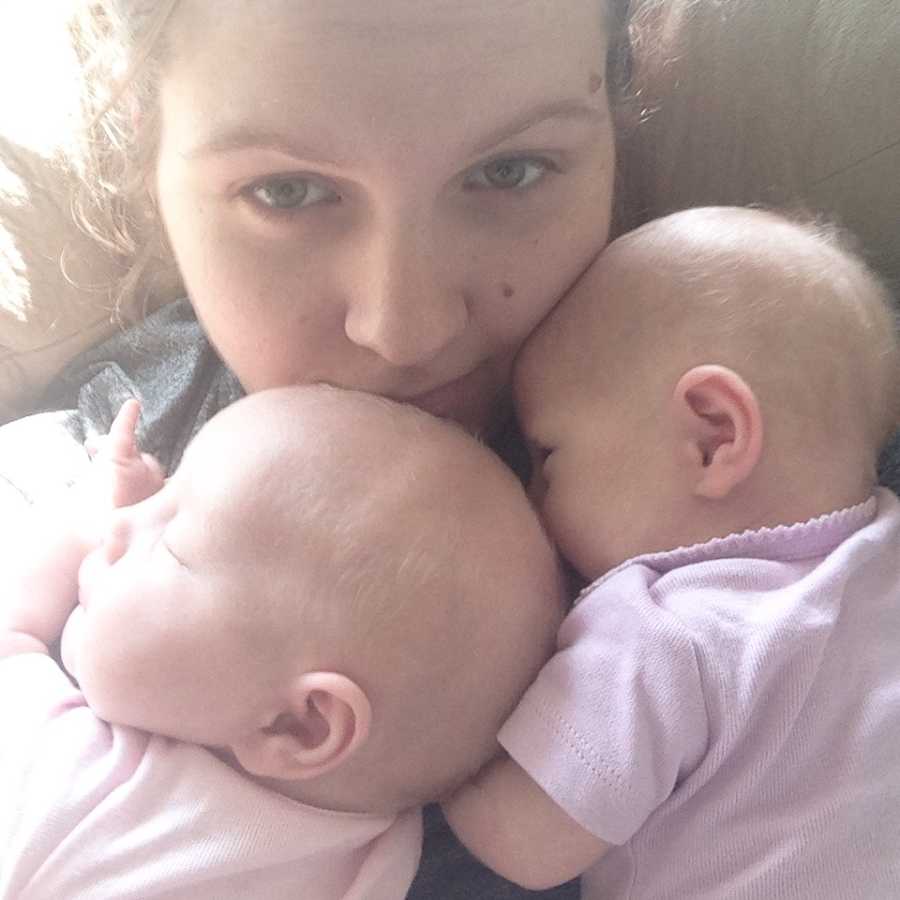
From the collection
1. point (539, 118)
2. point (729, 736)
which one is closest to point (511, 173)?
point (539, 118)

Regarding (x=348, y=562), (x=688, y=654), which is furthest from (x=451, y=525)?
(x=688, y=654)

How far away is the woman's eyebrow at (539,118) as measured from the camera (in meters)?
0.80

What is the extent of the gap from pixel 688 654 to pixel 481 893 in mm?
→ 264

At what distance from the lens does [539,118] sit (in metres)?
0.82

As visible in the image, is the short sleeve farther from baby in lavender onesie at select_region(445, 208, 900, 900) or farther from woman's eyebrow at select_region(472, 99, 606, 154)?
woman's eyebrow at select_region(472, 99, 606, 154)

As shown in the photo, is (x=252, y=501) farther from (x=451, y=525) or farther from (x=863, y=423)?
(x=863, y=423)

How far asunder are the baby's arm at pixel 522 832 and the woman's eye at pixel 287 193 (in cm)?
44

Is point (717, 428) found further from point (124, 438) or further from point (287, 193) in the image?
point (124, 438)

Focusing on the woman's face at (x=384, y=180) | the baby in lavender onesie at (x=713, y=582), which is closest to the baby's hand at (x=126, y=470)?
the woman's face at (x=384, y=180)

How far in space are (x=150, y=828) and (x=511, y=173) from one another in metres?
0.55

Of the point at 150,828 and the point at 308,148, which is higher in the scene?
the point at 308,148

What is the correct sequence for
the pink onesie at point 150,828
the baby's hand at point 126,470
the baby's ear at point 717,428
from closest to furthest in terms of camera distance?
the pink onesie at point 150,828 < the baby's ear at point 717,428 < the baby's hand at point 126,470

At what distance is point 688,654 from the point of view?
2.44ft

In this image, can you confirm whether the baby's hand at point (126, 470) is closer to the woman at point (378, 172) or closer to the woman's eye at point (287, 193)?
the woman at point (378, 172)
